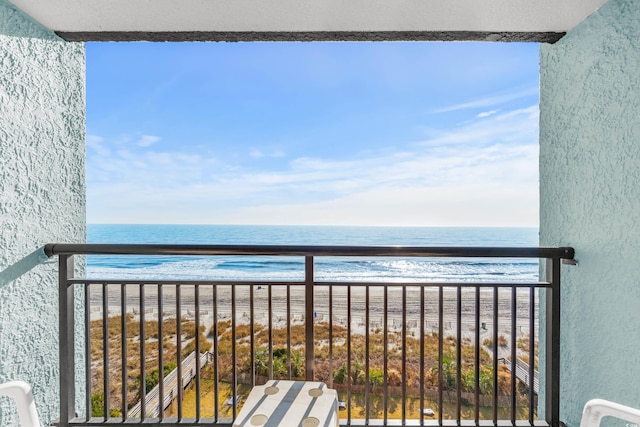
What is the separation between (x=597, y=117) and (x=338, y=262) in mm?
10571

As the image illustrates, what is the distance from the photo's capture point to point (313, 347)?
1534 mm

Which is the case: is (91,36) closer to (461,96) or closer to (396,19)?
(396,19)

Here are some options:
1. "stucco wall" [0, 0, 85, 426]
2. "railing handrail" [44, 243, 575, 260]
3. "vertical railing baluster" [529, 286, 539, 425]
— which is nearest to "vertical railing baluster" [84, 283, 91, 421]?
"stucco wall" [0, 0, 85, 426]

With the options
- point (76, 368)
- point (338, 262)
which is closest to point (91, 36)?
point (76, 368)

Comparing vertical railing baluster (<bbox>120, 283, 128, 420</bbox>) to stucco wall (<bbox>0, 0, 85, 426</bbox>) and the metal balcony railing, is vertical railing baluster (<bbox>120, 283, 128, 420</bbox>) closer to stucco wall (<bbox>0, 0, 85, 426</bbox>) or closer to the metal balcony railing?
the metal balcony railing

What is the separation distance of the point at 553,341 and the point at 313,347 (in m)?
1.15

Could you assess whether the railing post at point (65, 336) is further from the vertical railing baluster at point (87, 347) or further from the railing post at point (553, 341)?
the railing post at point (553, 341)

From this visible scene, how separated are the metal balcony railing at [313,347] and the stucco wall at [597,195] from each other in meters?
0.10

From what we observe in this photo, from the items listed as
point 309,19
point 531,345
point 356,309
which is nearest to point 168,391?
point 356,309

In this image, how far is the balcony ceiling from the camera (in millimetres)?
1388

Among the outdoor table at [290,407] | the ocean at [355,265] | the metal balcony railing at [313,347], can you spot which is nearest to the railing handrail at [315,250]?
the metal balcony railing at [313,347]

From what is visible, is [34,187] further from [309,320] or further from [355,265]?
[355,265]

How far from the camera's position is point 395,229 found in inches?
630

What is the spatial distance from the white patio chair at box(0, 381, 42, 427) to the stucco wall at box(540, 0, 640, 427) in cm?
204
